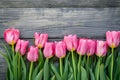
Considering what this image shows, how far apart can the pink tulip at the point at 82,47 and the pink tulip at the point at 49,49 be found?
0.11 m

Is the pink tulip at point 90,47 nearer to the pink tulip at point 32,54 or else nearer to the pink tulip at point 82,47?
the pink tulip at point 82,47

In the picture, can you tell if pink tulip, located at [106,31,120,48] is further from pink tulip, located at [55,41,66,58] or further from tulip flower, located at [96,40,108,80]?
pink tulip, located at [55,41,66,58]

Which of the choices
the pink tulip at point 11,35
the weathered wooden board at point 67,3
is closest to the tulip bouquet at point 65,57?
the pink tulip at point 11,35

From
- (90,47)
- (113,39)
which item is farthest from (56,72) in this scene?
(113,39)

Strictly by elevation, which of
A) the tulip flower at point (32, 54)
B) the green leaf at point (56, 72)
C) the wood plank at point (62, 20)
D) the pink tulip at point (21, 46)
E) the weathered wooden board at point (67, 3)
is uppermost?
the weathered wooden board at point (67, 3)

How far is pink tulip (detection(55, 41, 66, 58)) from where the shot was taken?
5.02 ft

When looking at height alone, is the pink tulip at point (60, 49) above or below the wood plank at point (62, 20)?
below

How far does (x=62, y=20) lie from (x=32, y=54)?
217 mm

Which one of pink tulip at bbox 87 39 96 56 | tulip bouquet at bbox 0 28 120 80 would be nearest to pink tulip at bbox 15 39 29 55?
tulip bouquet at bbox 0 28 120 80

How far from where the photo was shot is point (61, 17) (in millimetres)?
1618

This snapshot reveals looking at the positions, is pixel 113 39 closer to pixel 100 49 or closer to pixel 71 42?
pixel 100 49

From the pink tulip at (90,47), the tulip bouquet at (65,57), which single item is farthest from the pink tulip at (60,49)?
the pink tulip at (90,47)

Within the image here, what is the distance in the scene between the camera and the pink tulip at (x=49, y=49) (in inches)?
60.6

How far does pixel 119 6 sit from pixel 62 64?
366 millimetres
